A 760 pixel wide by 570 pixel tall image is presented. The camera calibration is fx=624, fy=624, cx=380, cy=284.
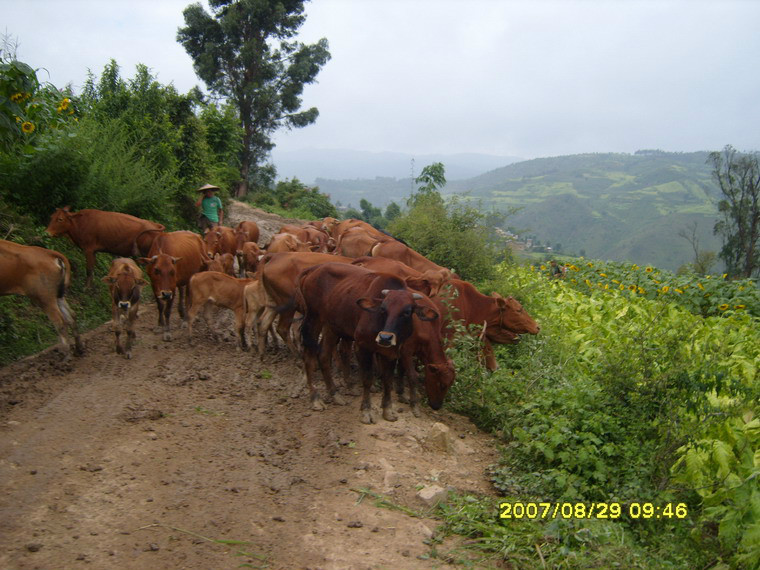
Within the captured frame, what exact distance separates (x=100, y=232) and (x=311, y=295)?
5824 mm

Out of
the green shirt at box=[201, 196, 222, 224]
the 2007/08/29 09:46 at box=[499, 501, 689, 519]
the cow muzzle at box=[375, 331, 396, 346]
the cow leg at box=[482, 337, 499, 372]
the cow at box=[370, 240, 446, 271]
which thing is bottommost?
the 2007/08/29 09:46 at box=[499, 501, 689, 519]

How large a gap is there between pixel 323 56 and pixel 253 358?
2731 centimetres

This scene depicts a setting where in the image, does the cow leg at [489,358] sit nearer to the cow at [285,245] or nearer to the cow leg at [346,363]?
the cow leg at [346,363]

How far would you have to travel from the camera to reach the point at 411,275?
9.92m

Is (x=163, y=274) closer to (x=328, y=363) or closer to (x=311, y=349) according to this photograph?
(x=311, y=349)

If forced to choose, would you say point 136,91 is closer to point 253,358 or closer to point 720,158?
point 253,358

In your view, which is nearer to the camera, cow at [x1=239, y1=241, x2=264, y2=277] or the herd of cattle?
the herd of cattle

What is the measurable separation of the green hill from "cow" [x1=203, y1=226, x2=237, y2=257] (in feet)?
184

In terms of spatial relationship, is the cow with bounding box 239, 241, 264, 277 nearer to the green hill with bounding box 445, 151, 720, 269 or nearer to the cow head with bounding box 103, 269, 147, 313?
the cow head with bounding box 103, 269, 147, 313

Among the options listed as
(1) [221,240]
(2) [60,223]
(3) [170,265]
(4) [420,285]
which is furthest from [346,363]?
(1) [221,240]

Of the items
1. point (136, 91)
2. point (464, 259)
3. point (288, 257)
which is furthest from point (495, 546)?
point (136, 91)

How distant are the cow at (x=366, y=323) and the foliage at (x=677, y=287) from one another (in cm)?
902

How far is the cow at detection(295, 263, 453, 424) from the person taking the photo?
7461mm

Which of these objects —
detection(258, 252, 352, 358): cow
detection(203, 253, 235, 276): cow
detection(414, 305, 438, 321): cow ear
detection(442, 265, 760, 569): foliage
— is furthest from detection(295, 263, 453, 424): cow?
detection(203, 253, 235, 276): cow
